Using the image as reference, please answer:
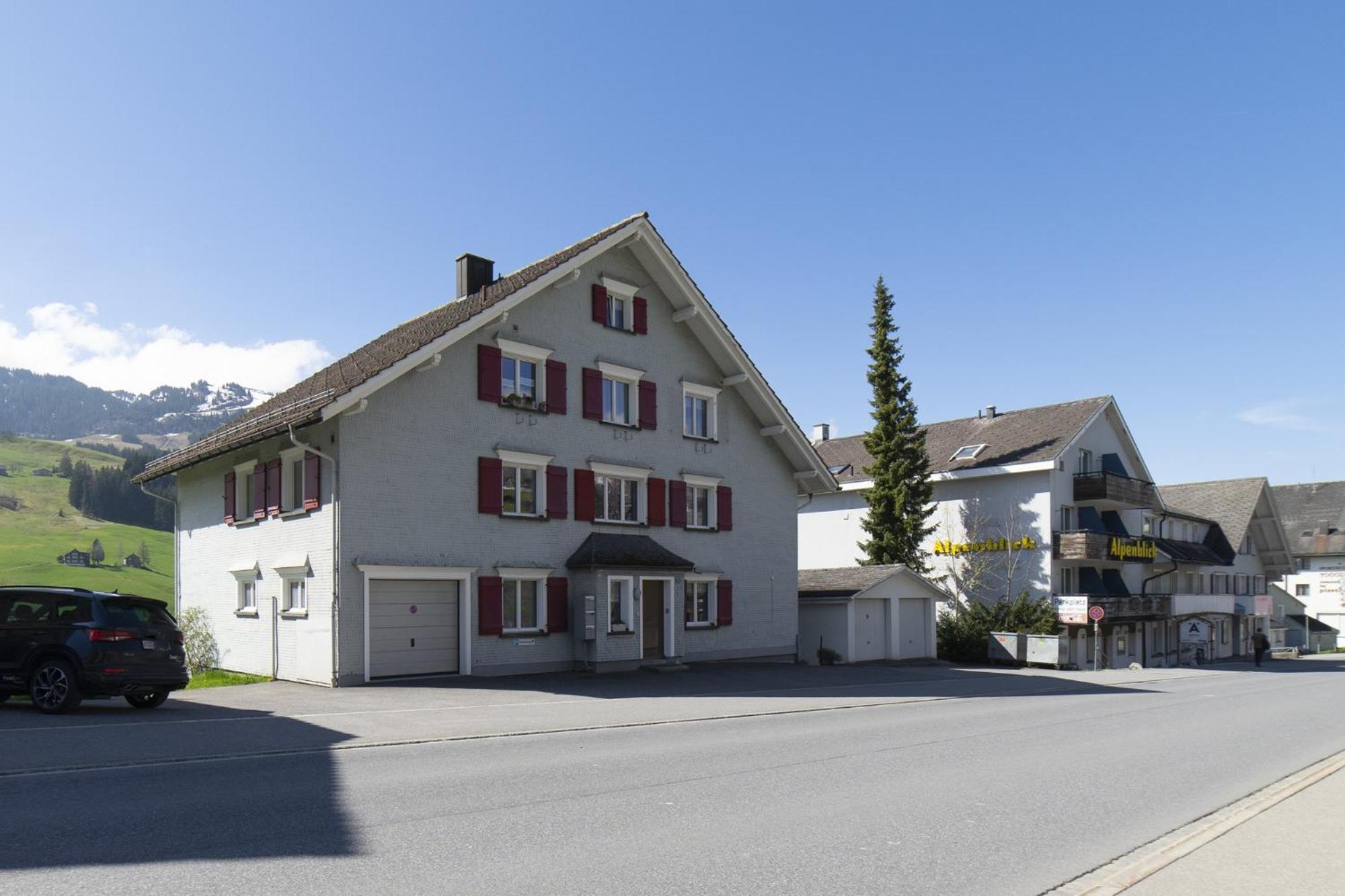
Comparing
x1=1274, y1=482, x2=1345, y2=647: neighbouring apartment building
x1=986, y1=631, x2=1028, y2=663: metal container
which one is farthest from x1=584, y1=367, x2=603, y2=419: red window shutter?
x1=1274, y1=482, x2=1345, y2=647: neighbouring apartment building

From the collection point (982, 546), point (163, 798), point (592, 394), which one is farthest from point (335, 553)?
point (982, 546)

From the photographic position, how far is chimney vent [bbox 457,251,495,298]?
30141mm

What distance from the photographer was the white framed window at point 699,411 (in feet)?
97.7

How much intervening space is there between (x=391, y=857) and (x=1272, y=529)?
2793 inches

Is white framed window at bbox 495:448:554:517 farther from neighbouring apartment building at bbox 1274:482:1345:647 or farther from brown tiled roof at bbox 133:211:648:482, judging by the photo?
neighbouring apartment building at bbox 1274:482:1345:647

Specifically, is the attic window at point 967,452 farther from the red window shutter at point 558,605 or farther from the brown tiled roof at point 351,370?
the red window shutter at point 558,605

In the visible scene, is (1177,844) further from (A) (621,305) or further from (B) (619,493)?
(A) (621,305)

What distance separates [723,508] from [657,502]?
2.68 meters

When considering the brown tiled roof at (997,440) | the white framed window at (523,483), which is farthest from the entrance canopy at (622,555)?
the brown tiled roof at (997,440)

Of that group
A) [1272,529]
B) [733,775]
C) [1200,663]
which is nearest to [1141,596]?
[1200,663]

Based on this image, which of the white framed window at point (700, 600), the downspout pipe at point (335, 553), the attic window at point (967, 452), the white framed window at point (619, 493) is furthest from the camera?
the attic window at point (967, 452)

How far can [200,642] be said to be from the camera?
27312 millimetres

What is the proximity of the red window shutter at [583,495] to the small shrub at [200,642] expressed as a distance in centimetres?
966

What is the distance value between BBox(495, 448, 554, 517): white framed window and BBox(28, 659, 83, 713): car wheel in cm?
1089
